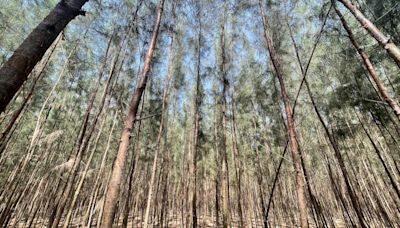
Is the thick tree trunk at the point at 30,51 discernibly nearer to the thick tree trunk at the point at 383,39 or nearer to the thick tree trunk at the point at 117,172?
the thick tree trunk at the point at 117,172

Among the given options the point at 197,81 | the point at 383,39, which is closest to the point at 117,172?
the point at 383,39

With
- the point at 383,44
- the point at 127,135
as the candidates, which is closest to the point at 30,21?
the point at 127,135

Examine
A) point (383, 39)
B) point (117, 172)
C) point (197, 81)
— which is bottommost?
point (117, 172)

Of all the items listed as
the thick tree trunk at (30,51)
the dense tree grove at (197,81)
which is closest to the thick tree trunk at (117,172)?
the dense tree grove at (197,81)

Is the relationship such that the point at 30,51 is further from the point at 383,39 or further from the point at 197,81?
the point at 197,81

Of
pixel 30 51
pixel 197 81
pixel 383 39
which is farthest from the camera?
pixel 197 81

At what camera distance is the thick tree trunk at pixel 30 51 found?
1.00m

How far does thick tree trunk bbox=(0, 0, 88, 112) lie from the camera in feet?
3.29

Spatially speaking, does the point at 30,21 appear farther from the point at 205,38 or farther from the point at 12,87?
the point at 12,87

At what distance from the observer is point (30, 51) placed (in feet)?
3.82

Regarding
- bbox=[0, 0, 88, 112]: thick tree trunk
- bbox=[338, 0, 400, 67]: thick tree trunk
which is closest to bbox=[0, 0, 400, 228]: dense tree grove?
bbox=[338, 0, 400, 67]: thick tree trunk

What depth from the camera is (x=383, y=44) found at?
2.00 meters

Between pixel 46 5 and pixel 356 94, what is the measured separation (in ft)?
27.7

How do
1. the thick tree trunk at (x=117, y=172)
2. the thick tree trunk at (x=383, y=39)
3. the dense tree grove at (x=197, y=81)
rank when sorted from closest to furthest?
1. the thick tree trunk at (x=117, y=172)
2. the thick tree trunk at (x=383, y=39)
3. the dense tree grove at (x=197, y=81)
